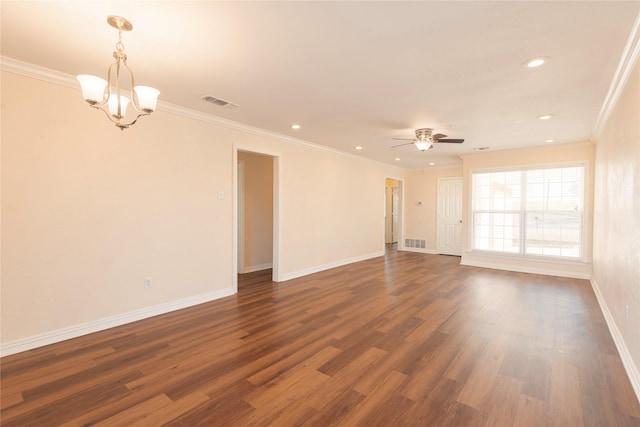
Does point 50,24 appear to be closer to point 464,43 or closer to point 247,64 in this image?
point 247,64

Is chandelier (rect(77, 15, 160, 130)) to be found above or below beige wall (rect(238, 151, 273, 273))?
above

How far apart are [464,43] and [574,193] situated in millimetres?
5235

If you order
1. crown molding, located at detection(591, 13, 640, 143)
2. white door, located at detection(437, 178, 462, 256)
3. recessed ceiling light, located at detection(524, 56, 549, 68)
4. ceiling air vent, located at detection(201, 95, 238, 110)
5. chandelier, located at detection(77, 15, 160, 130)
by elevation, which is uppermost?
ceiling air vent, located at detection(201, 95, 238, 110)

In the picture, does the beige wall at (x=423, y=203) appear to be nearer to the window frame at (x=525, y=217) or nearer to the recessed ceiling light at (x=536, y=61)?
the window frame at (x=525, y=217)

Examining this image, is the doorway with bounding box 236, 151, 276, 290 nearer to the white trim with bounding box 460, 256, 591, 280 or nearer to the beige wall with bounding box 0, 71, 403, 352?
the beige wall with bounding box 0, 71, 403, 352

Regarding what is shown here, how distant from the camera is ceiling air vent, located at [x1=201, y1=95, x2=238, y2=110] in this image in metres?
3.35

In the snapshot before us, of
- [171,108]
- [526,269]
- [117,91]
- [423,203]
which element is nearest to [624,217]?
[526,269]

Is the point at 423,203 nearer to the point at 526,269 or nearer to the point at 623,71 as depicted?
the point at 526,269

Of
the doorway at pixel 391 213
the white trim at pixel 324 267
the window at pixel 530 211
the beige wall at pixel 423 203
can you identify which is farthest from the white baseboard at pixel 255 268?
the doorway at pixel 391 213

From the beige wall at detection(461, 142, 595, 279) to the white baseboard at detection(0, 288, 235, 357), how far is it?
5.72 meters

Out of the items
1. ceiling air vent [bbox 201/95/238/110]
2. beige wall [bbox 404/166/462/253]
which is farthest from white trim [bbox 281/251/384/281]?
ceiling air vent [bbox 201/95/238/110]

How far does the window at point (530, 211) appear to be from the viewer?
220 inches

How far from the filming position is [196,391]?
2.09m

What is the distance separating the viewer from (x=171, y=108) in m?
3.59
